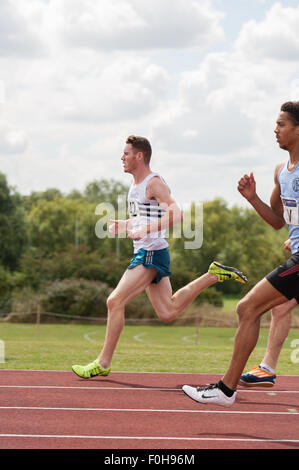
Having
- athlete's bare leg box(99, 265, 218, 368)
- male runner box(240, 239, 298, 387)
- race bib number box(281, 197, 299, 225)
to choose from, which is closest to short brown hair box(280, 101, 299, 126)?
race bib number box(281, 197, 299, 225)

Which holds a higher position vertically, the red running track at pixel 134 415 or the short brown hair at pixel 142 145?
the short brown hair at pixel 142 145

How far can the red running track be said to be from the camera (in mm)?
5578

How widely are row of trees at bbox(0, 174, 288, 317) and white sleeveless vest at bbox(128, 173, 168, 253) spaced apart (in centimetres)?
408

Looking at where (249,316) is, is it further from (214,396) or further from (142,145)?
(142,145)

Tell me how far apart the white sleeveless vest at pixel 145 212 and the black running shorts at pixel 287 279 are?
2247 mm

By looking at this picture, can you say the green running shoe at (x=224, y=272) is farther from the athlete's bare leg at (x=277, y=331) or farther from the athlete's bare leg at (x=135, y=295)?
the athlete's bare leg at (x=277, y=331)

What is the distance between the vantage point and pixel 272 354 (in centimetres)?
759

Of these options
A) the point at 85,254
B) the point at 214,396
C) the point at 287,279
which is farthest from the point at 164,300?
the point at 85,254

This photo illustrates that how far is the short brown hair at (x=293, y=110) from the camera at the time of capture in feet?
20.2

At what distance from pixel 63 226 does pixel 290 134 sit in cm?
9313

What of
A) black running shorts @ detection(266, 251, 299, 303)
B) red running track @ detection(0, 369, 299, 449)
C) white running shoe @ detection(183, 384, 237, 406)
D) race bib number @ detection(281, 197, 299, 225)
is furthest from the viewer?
race bib number @ detection(281, 197, 299, 225)

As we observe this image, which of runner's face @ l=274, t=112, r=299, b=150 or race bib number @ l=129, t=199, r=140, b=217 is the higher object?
runner's face @ l=274, t=112, r=299, b=150

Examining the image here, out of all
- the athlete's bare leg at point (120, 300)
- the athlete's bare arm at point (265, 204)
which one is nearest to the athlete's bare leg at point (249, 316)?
the athlete's bare arm at point (265, 204)

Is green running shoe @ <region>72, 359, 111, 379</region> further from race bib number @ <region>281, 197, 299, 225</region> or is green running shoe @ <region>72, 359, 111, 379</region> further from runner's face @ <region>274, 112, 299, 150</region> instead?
runner's face @ <region>274, 112, 299, 150</region>
